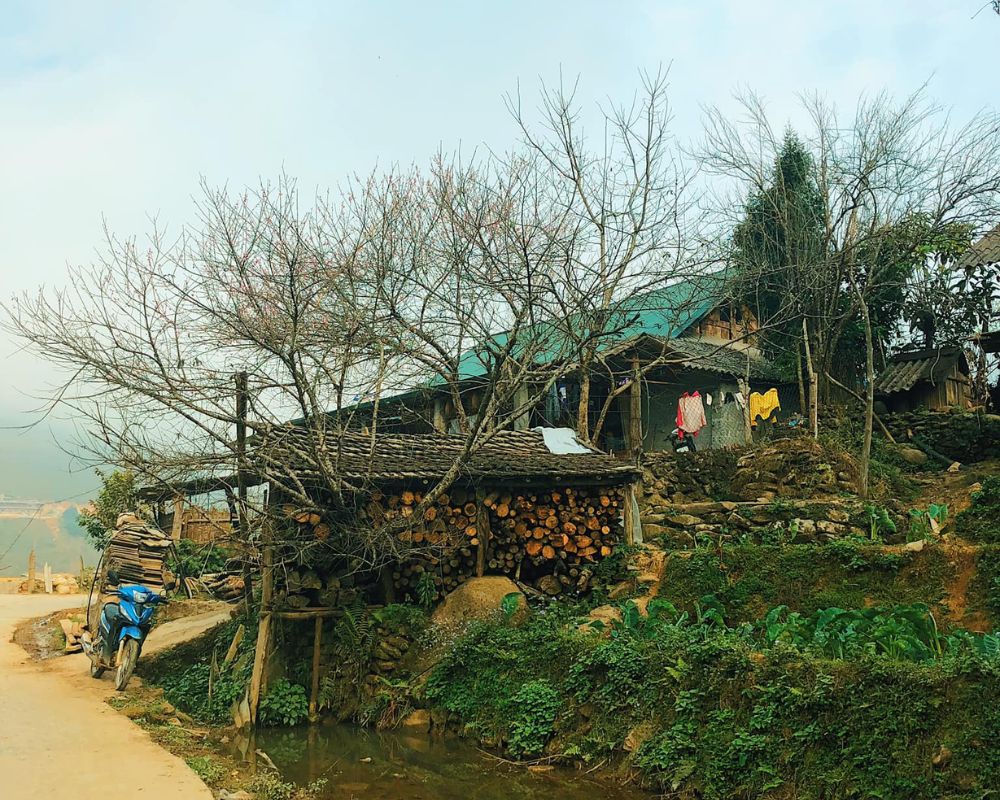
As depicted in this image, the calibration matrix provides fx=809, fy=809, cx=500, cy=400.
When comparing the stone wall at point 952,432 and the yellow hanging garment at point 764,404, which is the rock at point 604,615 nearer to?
the yellow hanging garment at point 764,404

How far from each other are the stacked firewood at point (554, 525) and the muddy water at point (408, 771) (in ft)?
9.79

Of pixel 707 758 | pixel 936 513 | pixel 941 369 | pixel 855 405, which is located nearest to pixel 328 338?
pixel 707 758

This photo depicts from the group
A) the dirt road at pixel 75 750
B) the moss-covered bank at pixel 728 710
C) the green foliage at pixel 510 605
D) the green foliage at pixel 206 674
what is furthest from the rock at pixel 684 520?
the dirt road at pixel 75 750

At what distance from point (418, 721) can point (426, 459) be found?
3362mm

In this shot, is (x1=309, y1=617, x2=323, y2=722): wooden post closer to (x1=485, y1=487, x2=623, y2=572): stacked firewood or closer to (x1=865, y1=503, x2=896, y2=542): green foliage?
(x1=485, y1=487, x2=623, y2=572): stacked firewood

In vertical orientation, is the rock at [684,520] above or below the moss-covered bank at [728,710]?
above

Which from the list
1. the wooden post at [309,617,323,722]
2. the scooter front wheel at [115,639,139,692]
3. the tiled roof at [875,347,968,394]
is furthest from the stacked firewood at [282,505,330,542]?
the tiled roof at [875,347,968,394]

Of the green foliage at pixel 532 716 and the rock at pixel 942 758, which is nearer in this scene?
the rock at pixel 942 758

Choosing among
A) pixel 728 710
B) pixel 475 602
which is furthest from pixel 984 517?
pixel 475 602

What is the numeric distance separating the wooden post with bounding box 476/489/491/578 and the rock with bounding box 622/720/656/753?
12.3 ft

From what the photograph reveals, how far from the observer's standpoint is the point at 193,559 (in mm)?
17562

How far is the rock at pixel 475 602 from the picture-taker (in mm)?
9406

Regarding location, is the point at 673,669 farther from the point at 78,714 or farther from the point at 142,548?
the point at 142,548

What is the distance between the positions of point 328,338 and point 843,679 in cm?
754
